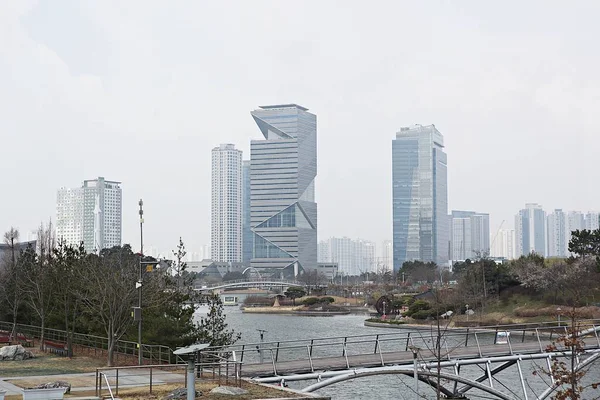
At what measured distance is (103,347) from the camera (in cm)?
3797

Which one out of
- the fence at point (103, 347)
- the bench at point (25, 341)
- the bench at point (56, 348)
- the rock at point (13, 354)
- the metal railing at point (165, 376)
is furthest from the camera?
the bench at point (25, 341)

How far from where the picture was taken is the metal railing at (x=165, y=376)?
2212cm

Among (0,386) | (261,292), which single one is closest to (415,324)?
(0,386)

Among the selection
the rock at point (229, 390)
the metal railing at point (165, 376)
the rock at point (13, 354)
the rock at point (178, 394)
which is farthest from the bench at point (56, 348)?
the rock at point (229, 390)

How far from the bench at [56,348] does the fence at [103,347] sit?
2.64 ft

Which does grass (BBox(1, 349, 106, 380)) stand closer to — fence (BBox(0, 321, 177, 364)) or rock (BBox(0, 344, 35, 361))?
rock (BBox(0, 344, 35, 361))

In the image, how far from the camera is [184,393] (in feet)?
66.4

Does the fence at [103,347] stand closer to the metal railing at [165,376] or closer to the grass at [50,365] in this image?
A: the grass at [50,365]

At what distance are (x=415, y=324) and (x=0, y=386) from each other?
67.7m

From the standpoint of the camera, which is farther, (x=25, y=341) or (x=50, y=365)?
(x=25, y=341)

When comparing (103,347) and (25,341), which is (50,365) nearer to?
(103,347)

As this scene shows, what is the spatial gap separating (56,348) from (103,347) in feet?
7.39

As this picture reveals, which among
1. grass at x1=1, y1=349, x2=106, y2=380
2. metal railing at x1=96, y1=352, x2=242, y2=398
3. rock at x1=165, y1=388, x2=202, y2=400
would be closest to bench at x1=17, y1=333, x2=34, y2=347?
grass at x1=1, y1=349, x2=106, y2=380

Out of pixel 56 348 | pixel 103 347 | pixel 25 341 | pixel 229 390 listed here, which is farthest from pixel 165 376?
pixel 25 341
